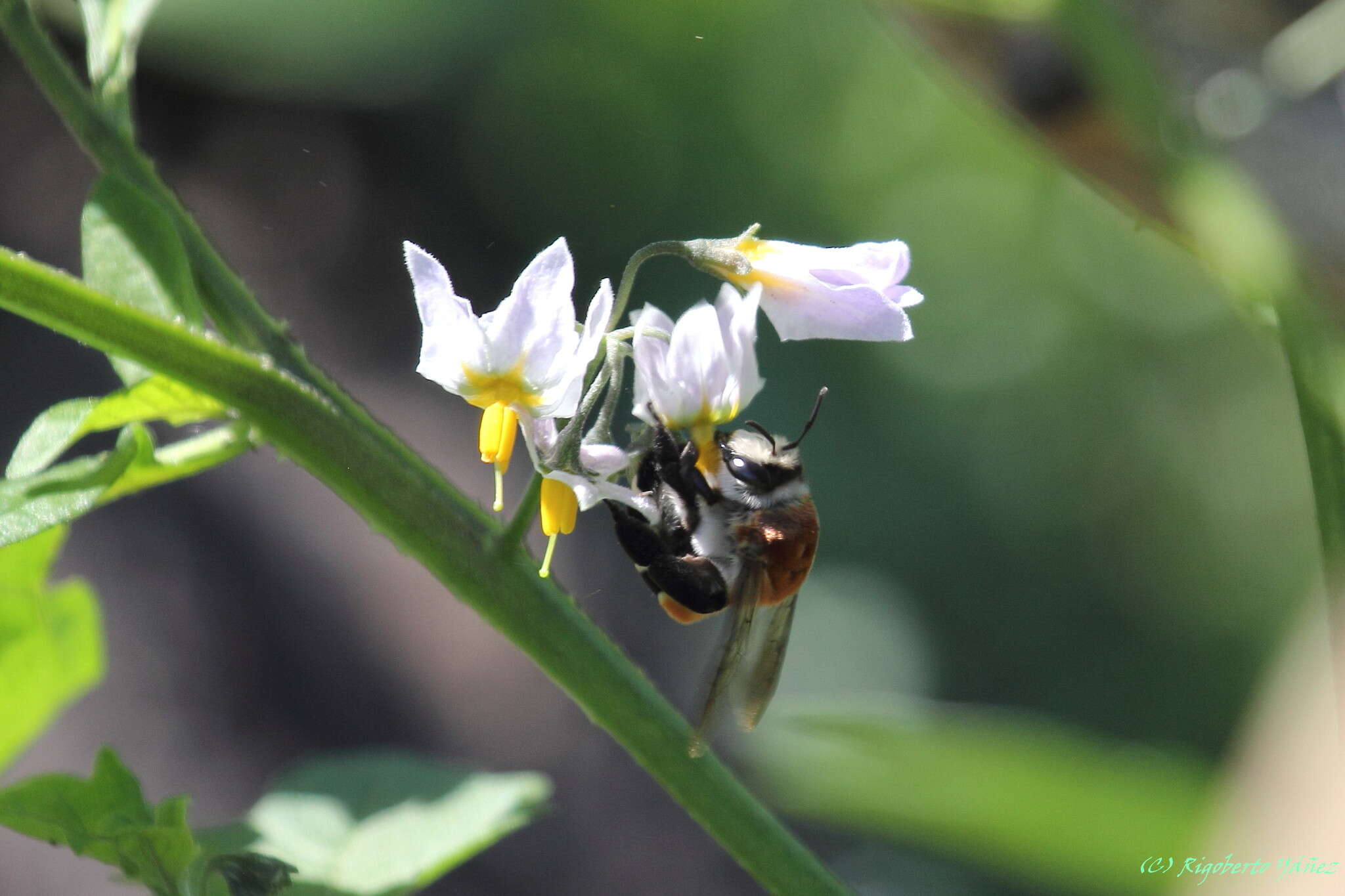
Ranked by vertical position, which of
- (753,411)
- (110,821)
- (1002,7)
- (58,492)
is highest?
(753,411)

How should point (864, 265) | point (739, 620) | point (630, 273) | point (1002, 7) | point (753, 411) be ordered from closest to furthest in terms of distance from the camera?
point (630, 273)
point (864, 265)
point (739, 620)
point (1002, 7)
point (753, 411)

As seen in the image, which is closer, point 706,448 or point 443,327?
point 443,327

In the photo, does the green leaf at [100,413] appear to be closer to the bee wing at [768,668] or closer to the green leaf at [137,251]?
the green leaf at [137,251]

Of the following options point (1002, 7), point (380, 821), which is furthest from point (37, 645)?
point (1002, 7)

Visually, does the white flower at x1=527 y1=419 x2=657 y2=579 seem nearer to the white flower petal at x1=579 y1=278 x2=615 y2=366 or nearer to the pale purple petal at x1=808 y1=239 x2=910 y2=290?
the white flower petal at x1=579 y1=278 x2=615 y2=366

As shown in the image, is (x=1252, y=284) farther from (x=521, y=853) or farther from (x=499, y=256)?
(x=499, y=256)

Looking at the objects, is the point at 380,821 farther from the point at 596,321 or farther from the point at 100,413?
the point at 596,321
